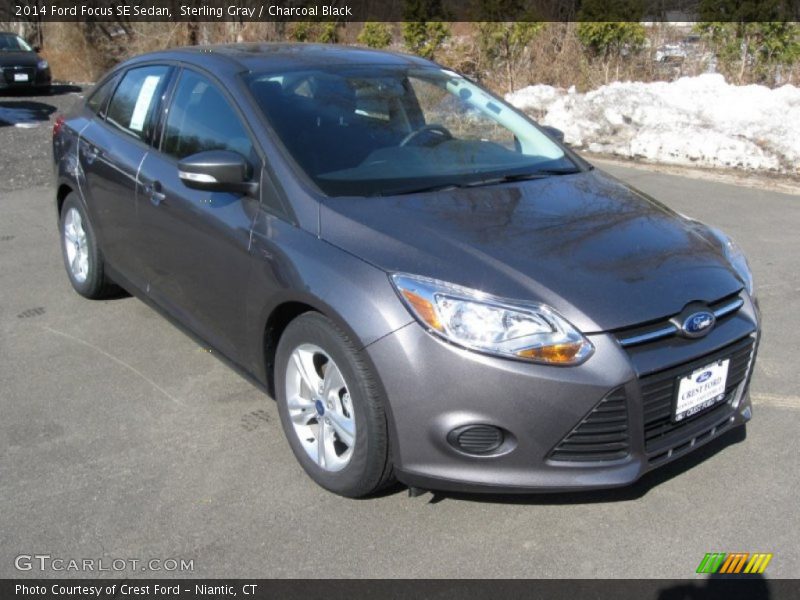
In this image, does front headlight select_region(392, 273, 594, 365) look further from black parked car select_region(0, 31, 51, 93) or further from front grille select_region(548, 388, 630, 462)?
black parked car select_region(0, 31, 51, 93)

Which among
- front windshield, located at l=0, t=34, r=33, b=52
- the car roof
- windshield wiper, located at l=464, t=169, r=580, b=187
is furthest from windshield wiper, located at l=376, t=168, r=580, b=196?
front windshield, located at l=0, t=34, r=33, b=52

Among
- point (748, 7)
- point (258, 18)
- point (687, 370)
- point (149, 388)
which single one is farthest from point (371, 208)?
point (258, 18)

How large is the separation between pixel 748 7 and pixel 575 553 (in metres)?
14.3

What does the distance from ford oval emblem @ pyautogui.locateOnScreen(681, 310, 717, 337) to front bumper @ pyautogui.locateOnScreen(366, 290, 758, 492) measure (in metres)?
0.04

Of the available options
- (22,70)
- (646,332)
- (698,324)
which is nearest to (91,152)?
(646,332)

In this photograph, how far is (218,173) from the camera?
3.46 m

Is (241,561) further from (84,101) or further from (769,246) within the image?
(769,246)

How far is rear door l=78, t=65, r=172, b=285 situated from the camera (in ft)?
14.7

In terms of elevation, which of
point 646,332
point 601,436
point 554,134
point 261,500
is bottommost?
point 261,500

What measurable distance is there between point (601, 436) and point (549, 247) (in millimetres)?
735

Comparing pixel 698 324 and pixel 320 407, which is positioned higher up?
pixel 698 324

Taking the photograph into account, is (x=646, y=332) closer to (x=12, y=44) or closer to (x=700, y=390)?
(x=700, y=390)

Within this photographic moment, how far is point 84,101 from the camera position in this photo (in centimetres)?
559

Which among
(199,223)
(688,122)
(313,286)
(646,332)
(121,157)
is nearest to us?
(646,332)
